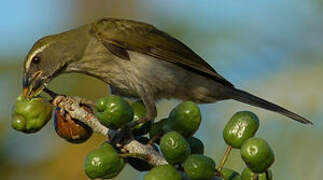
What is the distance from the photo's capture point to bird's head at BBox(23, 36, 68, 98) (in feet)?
16.1

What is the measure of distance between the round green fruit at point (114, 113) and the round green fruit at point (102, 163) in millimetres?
156

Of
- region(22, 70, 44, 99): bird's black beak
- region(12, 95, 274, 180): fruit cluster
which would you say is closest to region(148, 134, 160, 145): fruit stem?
region(12, 95, 274, 180): fruit cluster

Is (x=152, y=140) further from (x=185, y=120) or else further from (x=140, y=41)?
(x=140, y=41)

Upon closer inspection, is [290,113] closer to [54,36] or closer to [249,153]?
[249,153]

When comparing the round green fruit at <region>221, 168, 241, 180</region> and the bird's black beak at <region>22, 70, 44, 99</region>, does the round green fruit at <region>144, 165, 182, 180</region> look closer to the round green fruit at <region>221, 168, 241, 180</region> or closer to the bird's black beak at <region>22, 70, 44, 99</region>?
the round green fruit at <region>221, 168, 241, 180</region>

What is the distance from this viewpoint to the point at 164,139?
9.54 feet

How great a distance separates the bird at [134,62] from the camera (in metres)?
5.67

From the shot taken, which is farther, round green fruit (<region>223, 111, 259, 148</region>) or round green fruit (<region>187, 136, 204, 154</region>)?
round green fruit (<region>187, 136, 204, 154</region>)

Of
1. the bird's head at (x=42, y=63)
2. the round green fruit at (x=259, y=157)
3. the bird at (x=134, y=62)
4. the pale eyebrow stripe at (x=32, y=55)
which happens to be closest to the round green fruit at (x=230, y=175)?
the round green fruit at (x=259, y=157)

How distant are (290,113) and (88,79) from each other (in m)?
2.45

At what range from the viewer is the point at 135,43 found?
6.11m

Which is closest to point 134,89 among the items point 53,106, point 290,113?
point 53,106

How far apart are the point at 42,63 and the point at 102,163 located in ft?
8.88

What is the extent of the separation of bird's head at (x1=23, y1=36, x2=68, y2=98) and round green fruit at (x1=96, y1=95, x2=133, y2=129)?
1606mm
